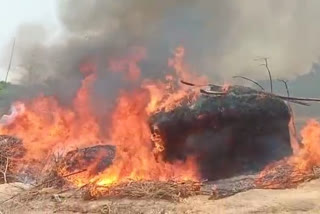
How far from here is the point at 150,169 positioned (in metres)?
10.5

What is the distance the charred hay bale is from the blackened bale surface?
1360mm

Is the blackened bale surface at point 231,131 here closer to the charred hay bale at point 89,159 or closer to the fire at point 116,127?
the fire at point 116,127

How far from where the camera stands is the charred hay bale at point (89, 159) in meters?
10.7

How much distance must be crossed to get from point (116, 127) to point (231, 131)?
3.31 metres

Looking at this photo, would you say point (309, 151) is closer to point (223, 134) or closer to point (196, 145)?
point (223, 134)

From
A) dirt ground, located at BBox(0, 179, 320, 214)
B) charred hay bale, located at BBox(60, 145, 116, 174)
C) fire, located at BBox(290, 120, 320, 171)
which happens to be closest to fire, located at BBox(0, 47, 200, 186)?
charred hay bale, located at BBox(60, 145, 116, 174)

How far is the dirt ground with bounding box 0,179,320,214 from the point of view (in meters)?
7.32

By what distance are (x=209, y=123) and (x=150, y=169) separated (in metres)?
1.74

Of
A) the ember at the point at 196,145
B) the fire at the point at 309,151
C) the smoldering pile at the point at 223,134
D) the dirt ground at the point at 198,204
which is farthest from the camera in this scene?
the smoldering pile at the point at 223,134

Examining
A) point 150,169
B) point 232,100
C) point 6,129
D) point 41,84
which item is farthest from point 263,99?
point 41,84

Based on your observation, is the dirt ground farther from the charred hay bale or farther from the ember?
the charred hay bale

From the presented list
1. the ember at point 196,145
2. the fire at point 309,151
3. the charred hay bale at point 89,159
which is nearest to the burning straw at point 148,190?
the ember at point 196,145

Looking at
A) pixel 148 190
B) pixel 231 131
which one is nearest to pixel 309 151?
pixel 231 131

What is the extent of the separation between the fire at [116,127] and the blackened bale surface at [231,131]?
1.17ft
